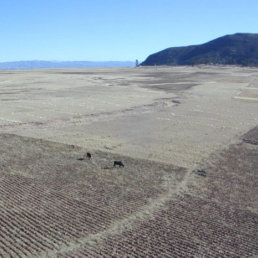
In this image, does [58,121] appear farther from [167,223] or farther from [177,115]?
[167,223]

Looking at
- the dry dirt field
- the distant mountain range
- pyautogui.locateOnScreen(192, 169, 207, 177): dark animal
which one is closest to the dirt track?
the dry dirt field

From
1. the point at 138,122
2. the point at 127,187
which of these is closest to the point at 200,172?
the point at 127,187

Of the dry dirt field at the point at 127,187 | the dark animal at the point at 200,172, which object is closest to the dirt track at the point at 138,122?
the dry dirt field at the point at 127,187

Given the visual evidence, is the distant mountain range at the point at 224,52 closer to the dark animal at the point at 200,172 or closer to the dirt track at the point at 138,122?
the dirt track at the point at 138,122

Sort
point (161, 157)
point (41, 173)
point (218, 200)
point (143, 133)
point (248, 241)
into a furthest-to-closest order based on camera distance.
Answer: point (143, 133), point (161, 157), point (41, 173), point (218, 200), point (248, 241)

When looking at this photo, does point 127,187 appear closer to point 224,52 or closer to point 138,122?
point 138,122

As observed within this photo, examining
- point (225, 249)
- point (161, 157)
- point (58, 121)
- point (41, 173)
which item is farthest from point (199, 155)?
point (58, 121)
